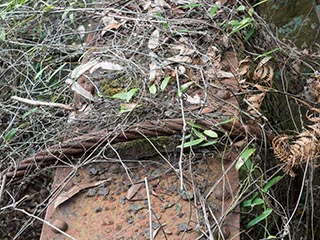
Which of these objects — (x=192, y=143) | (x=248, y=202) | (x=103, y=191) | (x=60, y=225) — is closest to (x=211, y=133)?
(x=192, y=143)

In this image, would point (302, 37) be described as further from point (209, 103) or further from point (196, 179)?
point (196, 179)

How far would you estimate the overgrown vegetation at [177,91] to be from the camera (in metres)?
1.38

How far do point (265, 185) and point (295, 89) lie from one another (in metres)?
0.63

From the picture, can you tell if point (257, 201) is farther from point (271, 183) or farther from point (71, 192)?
point (71, 192)

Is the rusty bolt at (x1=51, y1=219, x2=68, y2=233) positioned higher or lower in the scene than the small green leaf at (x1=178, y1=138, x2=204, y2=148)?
lower

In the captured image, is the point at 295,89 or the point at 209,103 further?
the point at 295,89

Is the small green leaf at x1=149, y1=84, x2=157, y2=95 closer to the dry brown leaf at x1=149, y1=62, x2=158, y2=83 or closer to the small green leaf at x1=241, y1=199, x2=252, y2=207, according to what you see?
the dry brown leaf at x1=149, y1=62, x2=158, y2=83

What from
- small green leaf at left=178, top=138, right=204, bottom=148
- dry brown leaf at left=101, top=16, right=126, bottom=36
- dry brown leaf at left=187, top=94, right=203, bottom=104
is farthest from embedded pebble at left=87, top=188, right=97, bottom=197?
dry brown leaf at left=101, top=16, right=126, bottom=36

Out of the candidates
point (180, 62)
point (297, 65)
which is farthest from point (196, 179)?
point (297, 65)

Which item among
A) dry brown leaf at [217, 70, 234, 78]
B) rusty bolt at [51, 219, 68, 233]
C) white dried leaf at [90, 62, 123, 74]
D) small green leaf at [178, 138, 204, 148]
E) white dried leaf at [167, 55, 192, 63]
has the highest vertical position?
white dried leaf at [167, 55, 192, 63]

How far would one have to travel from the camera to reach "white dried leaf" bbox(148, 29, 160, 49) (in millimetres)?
1628

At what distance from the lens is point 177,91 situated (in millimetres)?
1482

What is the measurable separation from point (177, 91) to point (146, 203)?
12.3 inches

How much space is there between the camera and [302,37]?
8.02 feet
